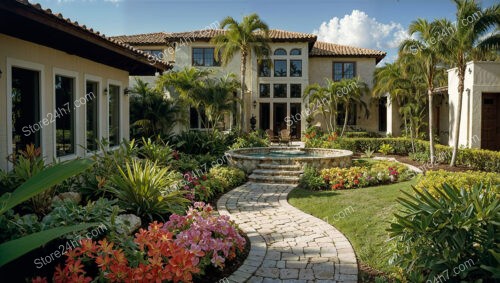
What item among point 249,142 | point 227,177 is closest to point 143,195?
point 227,177

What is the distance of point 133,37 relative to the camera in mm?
29172

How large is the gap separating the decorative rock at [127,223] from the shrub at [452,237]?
3434mm

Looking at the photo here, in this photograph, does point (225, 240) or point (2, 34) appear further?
point (2, 34)

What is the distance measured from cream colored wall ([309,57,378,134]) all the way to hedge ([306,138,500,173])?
283 inches

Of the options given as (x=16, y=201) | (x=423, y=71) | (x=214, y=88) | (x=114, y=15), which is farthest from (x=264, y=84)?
(x=16, y=201)

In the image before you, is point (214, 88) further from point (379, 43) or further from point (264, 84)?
point (379, 43)

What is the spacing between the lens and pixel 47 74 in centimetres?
862

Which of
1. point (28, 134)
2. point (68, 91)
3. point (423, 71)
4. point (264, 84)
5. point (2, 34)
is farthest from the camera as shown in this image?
point (264, 84)

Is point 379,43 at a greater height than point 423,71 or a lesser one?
greater

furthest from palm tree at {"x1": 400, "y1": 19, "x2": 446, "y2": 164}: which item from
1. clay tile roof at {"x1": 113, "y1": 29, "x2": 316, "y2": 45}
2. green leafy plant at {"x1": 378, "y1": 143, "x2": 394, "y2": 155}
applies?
clay tile roof at {"x1": 113, "y1": 29, "x2": 316, "y2": 45}

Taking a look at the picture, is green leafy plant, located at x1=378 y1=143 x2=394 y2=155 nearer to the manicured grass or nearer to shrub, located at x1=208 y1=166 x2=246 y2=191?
the manicured grass

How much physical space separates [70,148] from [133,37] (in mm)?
21381

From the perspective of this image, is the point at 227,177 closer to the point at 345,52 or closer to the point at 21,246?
the point at 21,246

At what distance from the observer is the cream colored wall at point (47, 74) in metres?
7.30
